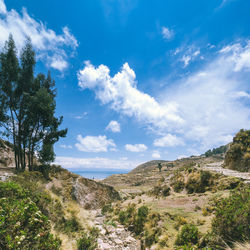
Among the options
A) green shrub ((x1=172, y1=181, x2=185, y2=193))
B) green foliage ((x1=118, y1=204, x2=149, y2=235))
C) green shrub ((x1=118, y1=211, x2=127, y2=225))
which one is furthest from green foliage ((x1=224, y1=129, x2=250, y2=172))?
A: green shrub ((x1=118, y1=211, x2=127, y2=225))

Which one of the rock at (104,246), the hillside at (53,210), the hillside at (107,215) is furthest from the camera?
the rock at (104,246)

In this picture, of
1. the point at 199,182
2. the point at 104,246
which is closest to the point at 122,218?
the point at 104,246

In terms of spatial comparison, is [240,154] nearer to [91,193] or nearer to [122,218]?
[122,218]

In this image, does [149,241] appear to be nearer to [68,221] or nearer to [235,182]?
[68,221]

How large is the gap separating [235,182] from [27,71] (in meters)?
24.4

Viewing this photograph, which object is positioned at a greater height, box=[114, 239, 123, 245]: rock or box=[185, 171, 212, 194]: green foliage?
box=[185, 171, 212, 194]: green foliage

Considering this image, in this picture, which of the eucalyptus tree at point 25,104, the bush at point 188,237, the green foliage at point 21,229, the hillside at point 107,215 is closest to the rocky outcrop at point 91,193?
the hillside at point 107,215

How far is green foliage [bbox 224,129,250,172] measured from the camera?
57.1ft

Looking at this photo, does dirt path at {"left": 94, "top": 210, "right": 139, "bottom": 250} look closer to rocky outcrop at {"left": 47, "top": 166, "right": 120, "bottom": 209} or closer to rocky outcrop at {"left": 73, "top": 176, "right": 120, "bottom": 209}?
rocky outcrop at {"left": 47, "top": 166, "right": 120, "bottom": 209}

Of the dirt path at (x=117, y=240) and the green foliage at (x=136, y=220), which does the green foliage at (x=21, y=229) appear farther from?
the green foliage at (x=136, y=220)

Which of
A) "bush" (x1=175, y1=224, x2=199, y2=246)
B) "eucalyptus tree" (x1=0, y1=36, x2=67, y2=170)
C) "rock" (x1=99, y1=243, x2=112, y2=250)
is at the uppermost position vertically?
"eucalyptus tree" (x1=0, y1=36, x2=67, y2=170)

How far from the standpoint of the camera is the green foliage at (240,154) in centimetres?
1741

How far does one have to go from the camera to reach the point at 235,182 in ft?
39.7

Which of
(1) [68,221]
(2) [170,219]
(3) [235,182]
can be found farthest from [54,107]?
(3) [235,182]
